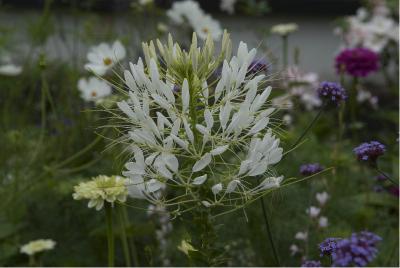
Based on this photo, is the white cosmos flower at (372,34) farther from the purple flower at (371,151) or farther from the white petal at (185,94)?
the white petal at (185,94)

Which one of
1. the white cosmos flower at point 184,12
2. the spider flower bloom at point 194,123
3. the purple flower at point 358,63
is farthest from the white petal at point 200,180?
the white cosmos flower at point 184,12

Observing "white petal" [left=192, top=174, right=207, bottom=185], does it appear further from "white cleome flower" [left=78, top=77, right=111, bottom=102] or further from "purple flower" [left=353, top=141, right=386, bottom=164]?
"white cleome flower" [left=78, top=77, right=111, bottom=102]

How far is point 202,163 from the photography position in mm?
937

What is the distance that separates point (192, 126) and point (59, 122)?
1.44m

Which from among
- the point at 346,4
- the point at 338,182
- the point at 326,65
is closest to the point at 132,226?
the point at 338,182

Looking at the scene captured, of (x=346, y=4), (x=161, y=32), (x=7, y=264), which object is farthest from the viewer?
(x=346, y=4)

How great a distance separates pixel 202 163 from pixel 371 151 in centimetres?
40

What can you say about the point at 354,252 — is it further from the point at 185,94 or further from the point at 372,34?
the point at 372,34

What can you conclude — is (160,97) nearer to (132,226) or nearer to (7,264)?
(132,226)

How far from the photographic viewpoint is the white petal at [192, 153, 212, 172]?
93 cm

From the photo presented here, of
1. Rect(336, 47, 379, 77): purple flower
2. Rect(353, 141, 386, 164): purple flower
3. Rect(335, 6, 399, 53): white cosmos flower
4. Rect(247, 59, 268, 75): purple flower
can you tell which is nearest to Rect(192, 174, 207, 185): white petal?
Rect(247, 59, 268, 75): purple flower

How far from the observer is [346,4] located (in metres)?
4.95

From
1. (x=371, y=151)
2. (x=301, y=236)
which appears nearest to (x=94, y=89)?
(x=301, y=236)

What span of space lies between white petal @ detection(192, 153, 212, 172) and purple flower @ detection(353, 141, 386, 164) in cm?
38
